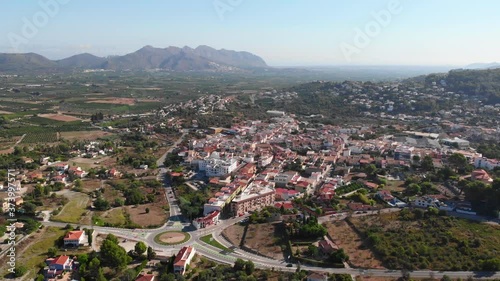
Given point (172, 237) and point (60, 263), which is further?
point (172, 237)

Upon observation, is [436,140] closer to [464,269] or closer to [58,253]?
[464,269]

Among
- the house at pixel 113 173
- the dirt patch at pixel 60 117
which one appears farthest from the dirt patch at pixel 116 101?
the house at pixel 113 173

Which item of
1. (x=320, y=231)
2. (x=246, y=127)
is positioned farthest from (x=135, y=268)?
(x=246, y=127)

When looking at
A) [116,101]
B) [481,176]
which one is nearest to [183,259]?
[481,176]

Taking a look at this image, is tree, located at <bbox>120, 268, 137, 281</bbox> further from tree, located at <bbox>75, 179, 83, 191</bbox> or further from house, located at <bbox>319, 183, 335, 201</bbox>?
tree, located at <bbox>75, 179, 83, 191</bbox>

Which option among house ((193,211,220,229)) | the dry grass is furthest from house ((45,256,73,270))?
house ((193,211,220,229))

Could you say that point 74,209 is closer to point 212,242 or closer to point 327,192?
point 212,242

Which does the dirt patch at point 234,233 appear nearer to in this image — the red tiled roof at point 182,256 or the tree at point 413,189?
the red tiled roof at point 182,256

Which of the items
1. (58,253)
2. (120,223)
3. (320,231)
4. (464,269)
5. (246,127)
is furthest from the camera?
(246,127)
